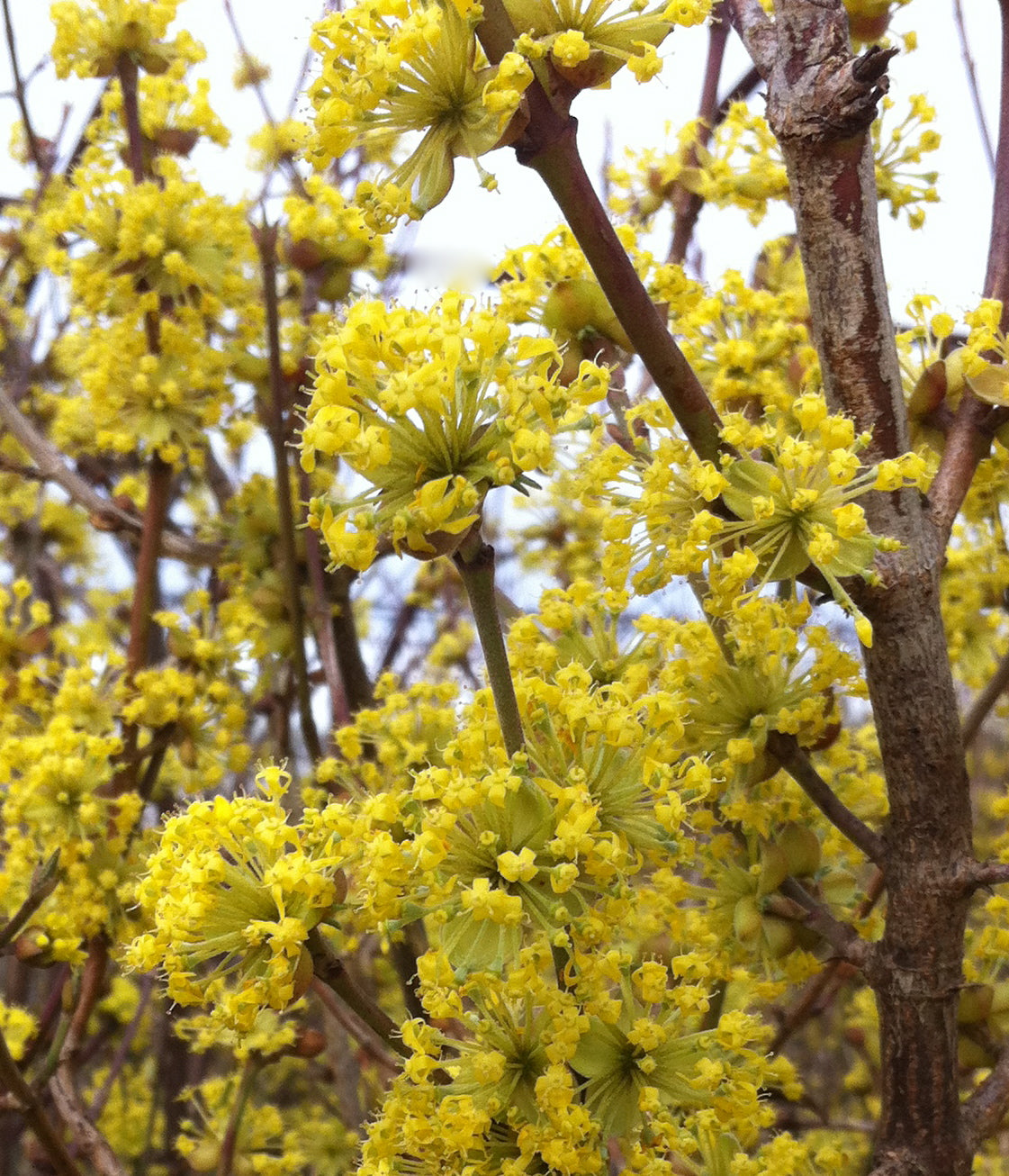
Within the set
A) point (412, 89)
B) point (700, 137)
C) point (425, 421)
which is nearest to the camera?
point (425, 421)

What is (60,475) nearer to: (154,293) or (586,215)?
(154,293)

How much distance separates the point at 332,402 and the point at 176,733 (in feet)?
4.56

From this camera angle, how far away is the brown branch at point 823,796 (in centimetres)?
148

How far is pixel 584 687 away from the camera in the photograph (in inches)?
51.7

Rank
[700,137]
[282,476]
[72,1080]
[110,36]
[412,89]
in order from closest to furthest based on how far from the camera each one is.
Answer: [412,89] → [282,476] → [72,1080] → [700,137] → [110,36]

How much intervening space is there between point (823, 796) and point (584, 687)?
39 cm

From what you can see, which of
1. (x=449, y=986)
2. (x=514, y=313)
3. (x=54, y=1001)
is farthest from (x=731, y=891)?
(x=54, y=1001)

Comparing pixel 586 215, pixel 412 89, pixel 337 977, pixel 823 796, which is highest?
pixel 412 89

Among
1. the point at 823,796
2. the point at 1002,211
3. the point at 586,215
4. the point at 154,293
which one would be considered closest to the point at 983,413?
the point at 1002,211

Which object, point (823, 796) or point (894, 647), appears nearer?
point (894, 647)

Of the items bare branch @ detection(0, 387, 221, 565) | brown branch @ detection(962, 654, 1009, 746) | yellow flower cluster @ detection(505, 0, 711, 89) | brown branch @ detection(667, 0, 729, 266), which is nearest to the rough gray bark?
yellow flower cluster @ detection(505, 0, 711, 89)

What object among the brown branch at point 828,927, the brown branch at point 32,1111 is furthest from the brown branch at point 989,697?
the brown branch at point 32,1111

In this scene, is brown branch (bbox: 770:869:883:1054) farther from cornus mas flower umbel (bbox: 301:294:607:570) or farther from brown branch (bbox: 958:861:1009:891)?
cornus mas flower umbel (bbox: 301:294:607:570)

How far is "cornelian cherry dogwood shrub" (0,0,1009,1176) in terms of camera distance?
3.80ft
